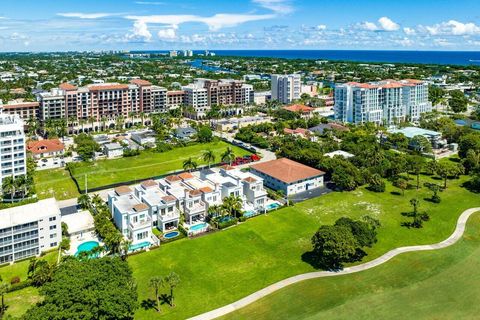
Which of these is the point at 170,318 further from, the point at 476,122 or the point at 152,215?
the point at 476,122

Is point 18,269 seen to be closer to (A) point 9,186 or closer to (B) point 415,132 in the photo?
(A) point 9,186

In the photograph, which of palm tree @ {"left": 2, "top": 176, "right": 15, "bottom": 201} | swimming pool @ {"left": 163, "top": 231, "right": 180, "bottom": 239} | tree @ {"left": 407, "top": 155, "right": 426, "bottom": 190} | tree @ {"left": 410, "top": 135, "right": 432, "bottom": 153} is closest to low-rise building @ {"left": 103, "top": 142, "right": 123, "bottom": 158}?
palm tree @ {"left": 2, "top": 176, "right": 15, "bottom": 201}

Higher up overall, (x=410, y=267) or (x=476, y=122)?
(x=476, y=122)

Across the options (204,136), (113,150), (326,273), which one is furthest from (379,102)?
(326,273)

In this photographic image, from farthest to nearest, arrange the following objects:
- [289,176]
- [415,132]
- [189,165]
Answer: [415,132] → [189,165] → [289,176]

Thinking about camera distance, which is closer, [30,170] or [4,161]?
[4,161]

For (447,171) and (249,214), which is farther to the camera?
(447,171)

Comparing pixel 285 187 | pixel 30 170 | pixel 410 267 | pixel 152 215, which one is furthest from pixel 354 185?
pixel 30 170

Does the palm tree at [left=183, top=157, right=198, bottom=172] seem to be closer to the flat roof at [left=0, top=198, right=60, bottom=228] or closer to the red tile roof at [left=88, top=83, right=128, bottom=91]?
the flat roof at [left=0, top=198, right=60, bottom=228]
